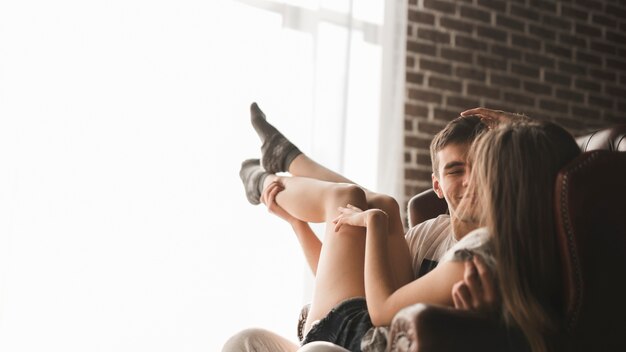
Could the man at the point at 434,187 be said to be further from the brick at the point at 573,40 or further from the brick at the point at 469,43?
the brick at the point at 573,40

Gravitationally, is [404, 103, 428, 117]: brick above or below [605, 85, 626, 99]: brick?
below

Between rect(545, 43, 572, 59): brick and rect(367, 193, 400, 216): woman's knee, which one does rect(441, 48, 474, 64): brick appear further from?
rect(367, 193, 400, 216): woman's knee

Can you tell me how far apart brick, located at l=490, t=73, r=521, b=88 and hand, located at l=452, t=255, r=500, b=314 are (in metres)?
2.47

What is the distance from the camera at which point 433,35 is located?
11.4ft

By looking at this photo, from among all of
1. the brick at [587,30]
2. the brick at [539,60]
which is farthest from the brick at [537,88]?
the brick at [587,30]

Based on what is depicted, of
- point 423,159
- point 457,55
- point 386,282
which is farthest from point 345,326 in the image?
point 457,55

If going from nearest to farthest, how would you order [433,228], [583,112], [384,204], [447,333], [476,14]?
[447,333], [384,204], [433,228], [476,14], [583,112]

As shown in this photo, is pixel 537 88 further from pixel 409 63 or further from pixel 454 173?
pixel 454 173

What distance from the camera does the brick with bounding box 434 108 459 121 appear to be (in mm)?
3457

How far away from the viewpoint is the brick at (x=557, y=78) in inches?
147

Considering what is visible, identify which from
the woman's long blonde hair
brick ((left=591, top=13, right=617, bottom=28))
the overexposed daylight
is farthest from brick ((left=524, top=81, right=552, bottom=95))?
the woman's long blonde hair

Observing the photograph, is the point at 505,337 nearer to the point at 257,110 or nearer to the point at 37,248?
the point at 257,110

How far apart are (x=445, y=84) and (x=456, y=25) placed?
1.02 ft

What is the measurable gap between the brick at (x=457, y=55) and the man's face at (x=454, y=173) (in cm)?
186
